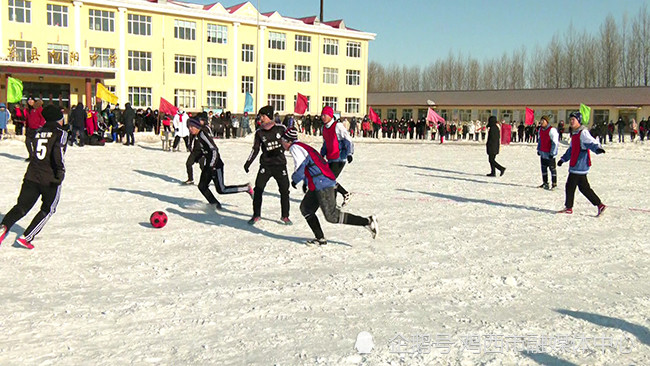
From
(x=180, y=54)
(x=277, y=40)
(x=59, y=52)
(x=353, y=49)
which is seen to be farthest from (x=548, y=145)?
(x=353, y=49)

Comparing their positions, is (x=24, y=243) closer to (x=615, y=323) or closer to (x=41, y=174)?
(x=41, y=174)

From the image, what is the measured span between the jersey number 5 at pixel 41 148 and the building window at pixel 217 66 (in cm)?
4275

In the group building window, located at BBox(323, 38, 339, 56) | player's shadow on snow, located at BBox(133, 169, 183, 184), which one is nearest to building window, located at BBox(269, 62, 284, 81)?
building window, located at BBox(323, 38, 339, 56)

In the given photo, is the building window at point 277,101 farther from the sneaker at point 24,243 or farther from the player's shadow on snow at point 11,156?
the sneaker at point 24,243

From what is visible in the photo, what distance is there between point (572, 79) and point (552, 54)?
403 cm

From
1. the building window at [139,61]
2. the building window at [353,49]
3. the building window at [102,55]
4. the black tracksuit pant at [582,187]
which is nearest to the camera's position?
the black tracksuit pant at [582,187]

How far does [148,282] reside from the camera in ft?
18.3

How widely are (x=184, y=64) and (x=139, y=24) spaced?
448cm

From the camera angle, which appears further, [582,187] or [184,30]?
[184,30]

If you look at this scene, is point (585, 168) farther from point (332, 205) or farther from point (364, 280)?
point (364, 280)

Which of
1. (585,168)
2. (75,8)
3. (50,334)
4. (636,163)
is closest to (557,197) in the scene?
(585,168)

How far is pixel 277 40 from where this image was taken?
168 feet

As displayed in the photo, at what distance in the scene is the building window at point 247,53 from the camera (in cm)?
4966

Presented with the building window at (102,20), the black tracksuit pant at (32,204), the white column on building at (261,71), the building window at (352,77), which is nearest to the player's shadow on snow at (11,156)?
the black tracksuit pant at (32,204)
